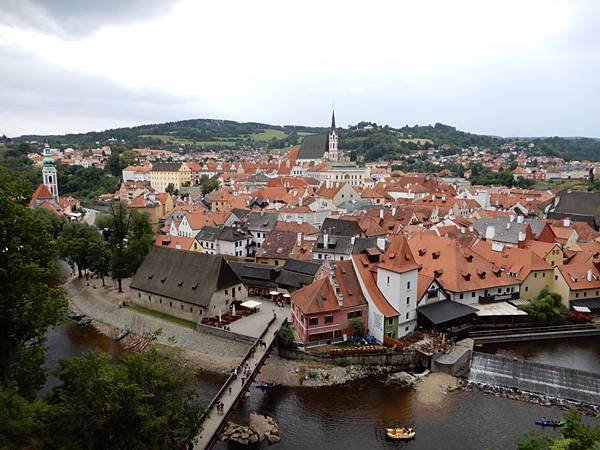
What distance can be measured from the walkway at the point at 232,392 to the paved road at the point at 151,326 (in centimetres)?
224

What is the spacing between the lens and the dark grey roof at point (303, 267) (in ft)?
148

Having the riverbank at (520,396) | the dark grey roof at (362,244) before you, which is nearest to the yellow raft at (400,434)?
the riverbank at (520,396)

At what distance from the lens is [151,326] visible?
41.2 m

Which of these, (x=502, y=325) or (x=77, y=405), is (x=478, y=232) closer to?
(x=502, y=325)

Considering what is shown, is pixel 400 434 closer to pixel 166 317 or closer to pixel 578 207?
pixel 166 317

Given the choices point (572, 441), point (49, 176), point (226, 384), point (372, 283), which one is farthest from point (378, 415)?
point (49, 176)

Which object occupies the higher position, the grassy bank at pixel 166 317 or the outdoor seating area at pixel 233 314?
the outdoor seating area at pixel 233 314

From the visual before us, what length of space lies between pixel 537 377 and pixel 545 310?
32.7ft

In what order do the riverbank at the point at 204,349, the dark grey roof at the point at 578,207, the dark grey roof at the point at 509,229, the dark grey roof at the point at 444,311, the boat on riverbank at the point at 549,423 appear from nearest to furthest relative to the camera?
the boat on riverbank at the point at 549,423, the riverbank at the point at 204,349, the dark grey roof at the point at 444,311, the dark grey roof at the point at 509,229, the dark grey roof at the point at 578,207

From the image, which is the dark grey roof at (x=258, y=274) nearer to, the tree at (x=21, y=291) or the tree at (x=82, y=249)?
the tree at (x=82, y=249)

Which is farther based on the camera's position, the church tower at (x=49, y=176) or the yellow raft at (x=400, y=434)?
the church tower at (x=49, y=176)

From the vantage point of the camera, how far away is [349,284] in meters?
37.6

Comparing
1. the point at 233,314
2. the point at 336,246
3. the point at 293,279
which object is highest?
the point at 336,246

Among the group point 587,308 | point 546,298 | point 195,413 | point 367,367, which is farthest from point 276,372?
point 587,308
